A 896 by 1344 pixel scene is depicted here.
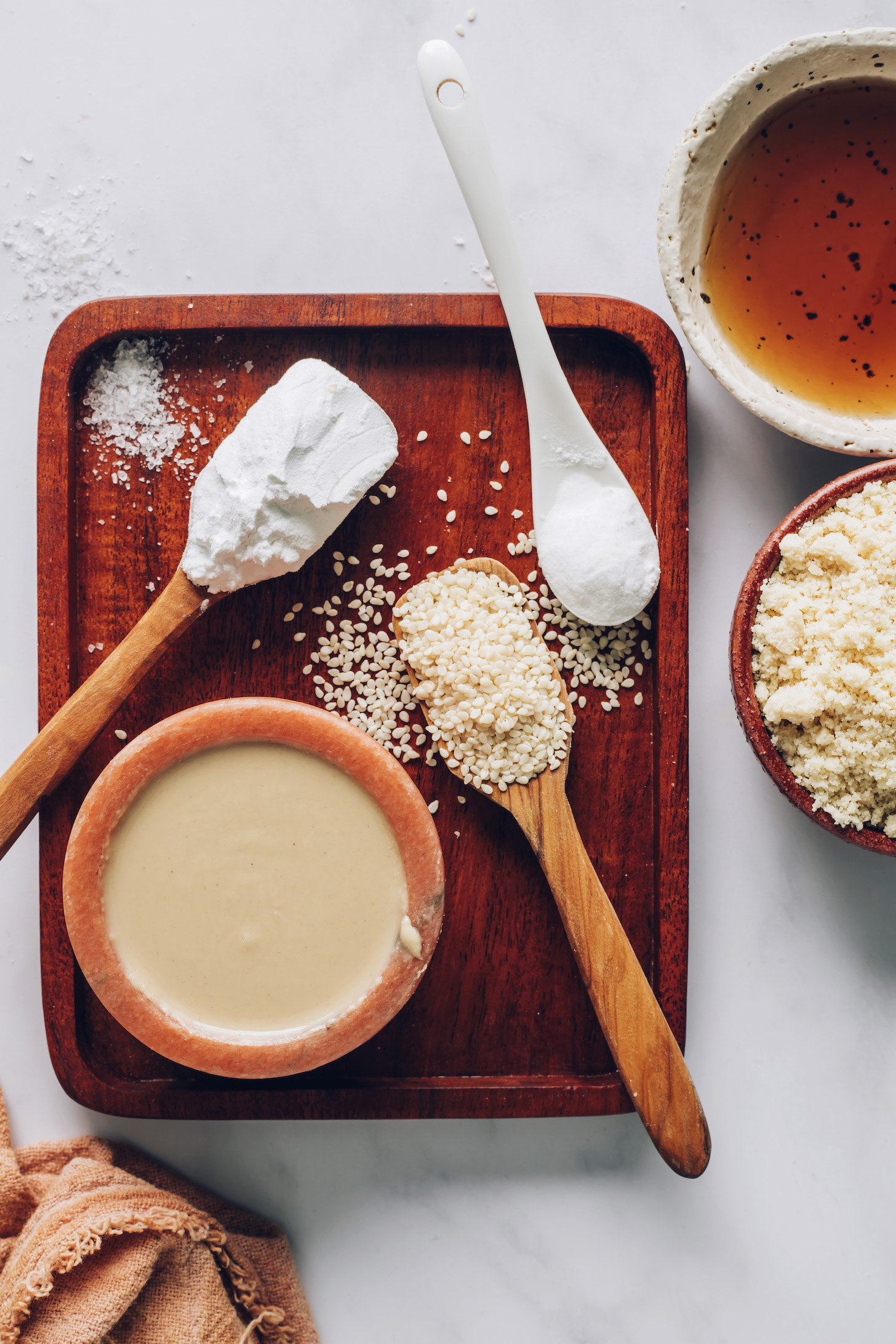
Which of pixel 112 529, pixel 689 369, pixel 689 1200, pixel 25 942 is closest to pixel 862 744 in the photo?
pixel 689 369

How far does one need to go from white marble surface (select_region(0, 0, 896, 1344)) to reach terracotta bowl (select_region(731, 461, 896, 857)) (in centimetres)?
20

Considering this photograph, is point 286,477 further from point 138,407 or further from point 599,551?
point 599,551

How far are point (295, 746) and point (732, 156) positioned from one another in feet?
3.52

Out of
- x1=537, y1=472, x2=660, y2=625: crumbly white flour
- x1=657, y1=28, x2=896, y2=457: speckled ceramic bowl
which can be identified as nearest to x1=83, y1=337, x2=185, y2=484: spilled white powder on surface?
x1=537, y1=472, x2=660, y2=625: crumbly white flour

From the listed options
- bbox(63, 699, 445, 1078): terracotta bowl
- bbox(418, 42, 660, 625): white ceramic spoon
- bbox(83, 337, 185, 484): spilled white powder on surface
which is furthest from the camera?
bbox(83, 337, 185, 484): spilled white powder on surface

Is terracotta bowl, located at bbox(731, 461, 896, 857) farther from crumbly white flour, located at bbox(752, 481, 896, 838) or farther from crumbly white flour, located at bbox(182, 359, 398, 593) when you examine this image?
crumbly white flour, located at bbox(182, 359, 398, 593)

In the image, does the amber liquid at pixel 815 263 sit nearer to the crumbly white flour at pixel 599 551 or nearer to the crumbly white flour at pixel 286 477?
the crumbly white flour at pixel 599 551

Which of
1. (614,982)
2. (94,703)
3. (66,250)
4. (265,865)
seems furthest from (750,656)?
(66,250)

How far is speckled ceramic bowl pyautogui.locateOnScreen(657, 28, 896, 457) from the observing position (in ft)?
4.01

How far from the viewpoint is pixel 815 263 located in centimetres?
132

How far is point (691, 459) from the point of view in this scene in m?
1.41

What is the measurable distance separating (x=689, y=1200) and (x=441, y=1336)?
47 centimetres

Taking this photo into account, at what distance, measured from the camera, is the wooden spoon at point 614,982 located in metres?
1.23

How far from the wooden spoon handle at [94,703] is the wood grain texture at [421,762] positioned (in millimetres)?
77
